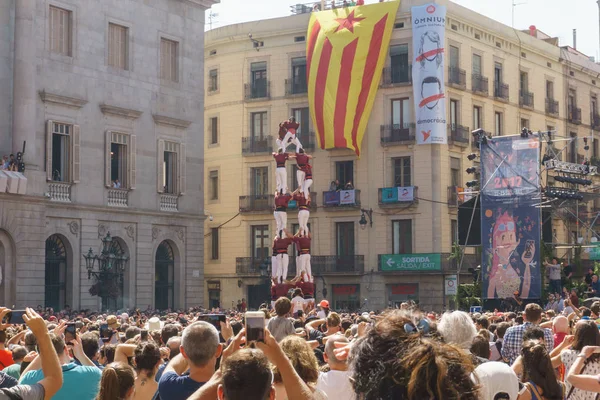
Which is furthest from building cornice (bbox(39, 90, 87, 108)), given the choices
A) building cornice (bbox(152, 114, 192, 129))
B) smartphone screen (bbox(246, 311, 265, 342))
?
smartphone screen (bbox(246, 311, 265, 342))

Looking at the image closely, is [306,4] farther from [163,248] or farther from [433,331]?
[433,331]

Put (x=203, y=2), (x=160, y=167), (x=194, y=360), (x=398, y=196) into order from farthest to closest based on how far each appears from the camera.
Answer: (x=398, y=196) → (x=203, y=2) → (x=160, y=167) → (x=194, y=360)

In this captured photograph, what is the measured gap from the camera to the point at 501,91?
54188 millimetres

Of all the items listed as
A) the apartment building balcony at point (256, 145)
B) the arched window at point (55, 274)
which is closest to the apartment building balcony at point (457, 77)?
the apartment building balcony at point (256, 145)

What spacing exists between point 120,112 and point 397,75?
1450 cm

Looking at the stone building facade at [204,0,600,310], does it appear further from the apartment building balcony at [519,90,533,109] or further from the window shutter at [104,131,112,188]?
the window shutter at [104,131,112,188]

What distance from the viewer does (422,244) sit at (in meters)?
49.2

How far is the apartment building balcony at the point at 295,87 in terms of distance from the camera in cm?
5259

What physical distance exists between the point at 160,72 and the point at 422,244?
46.8 feet

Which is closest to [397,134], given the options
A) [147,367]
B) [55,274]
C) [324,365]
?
[55,274]

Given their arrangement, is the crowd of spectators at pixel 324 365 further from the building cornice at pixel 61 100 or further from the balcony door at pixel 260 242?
the balcony door at pixel 260 242

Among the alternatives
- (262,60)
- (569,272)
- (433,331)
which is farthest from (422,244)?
(433,331)

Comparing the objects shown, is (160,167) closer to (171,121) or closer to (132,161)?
(132,161)

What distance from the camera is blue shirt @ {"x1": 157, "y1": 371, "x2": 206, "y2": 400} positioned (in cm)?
683
